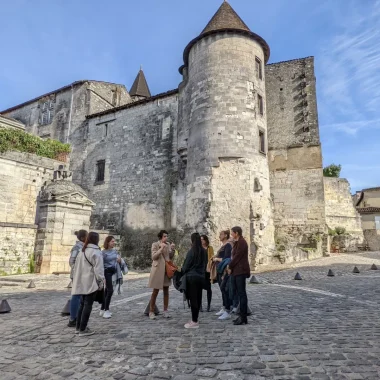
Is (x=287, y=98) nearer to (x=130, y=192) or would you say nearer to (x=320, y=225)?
(x=320, y=225)

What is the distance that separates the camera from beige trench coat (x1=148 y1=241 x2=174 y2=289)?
18.8 ft

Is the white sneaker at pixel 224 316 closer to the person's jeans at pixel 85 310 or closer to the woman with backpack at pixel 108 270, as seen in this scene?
the woman with backpack at pixel 108 270

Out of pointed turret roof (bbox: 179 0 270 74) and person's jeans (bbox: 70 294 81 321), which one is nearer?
person's jeans (bbox: 70 294 81 321)

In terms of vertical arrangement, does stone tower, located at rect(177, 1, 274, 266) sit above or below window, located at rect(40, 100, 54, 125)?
below

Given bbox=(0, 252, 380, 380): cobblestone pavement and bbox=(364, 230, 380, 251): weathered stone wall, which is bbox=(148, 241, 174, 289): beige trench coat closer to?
bbox=(0, 252, 380, 380): cobblestone pavement

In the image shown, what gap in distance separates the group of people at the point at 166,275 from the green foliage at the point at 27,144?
13.3 meters

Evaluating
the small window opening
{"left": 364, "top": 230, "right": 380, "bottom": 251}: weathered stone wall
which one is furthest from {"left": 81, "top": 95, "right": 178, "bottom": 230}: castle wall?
{"left": 364, "top": 230, "right": 380, "bottom": 251}: weathered stone wall

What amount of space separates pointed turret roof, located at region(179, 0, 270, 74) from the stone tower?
50mm

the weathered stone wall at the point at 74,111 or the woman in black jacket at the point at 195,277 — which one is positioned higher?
the weathered stone wall at the point at 74,111

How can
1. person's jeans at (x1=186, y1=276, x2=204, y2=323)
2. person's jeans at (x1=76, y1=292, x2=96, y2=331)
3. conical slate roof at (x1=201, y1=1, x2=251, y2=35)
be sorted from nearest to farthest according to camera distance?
person's jeans at (x1=76, y1=292, x2=96, y2=331), person's jeans at (x1=186, y1=276, x2=204, y2=323), conical slate roof at (x1=201, y1=1, x2=251, y2=35)

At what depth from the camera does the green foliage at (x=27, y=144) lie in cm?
1725

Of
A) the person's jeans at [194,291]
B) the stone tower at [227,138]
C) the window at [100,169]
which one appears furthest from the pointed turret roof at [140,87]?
the person's jeans at [194,291]

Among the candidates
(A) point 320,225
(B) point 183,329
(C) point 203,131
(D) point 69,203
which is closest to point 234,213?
(C) point 203,131

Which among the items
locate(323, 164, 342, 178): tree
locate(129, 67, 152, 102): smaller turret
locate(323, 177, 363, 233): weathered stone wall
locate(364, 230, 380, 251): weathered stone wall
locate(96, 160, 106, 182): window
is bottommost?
locate(364, 230, 380, 251): weathered stone wall
